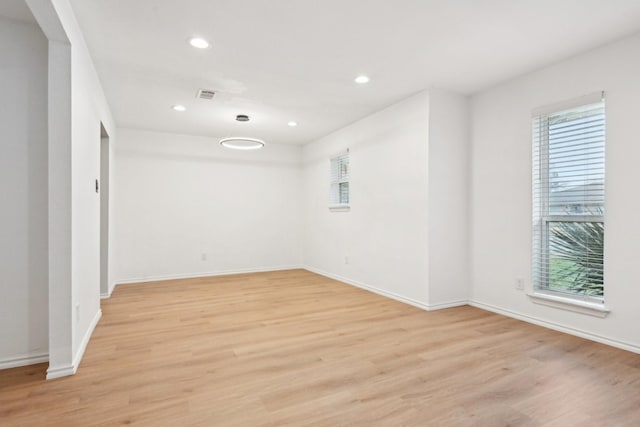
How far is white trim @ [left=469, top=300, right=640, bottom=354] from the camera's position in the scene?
2.76m

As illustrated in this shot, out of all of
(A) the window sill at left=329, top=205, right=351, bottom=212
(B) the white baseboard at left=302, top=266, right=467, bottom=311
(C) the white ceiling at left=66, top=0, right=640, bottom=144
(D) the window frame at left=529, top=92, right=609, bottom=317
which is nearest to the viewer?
(C) the white ceiling at left=66, top=0, right=640, bottom=144

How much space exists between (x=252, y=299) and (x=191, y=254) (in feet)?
6.98

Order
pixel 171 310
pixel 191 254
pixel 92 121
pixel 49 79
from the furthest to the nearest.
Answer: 1. pixel 191 254
2. pixel 171 310
3. pixel 92 121
4. pixel 49 79

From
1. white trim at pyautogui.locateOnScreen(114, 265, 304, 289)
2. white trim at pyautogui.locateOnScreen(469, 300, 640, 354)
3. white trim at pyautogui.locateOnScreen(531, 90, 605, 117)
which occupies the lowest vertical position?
white trim at pyautogui.locateOnScreen(114, 265, 304, 289)

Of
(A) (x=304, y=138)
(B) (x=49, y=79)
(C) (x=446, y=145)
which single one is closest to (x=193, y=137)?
(A) (x=304, y=138)

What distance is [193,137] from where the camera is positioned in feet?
20.1

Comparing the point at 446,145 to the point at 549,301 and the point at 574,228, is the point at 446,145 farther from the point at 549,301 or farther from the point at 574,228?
the point at 549,301

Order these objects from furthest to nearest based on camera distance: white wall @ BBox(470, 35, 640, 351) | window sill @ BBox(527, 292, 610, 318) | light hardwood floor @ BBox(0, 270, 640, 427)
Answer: window sill @ BBox(527, 292, 610, 318)
white wall @ BBox(470, 35, 640, 351)
light hardwood floor @ BBox(0, 270, 640, 427)

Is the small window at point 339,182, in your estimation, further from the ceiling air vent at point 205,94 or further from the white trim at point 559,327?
the white trim at point 559,327

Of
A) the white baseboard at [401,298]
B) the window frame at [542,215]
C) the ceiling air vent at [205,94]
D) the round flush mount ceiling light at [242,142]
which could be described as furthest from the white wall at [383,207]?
the ceiling air vent at [205,94]

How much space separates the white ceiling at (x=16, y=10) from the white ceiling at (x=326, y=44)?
30cm

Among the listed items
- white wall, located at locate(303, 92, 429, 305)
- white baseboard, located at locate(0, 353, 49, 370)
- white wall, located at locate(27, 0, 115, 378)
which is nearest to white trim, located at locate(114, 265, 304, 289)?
white wall, located at locate(303, 92, 429, 305)

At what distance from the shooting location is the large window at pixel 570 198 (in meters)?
3.00

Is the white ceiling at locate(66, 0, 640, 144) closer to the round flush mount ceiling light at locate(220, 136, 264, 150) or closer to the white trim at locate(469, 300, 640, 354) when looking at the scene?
the round flush mount ceiling light at locate(220, 136, 264, 150)
